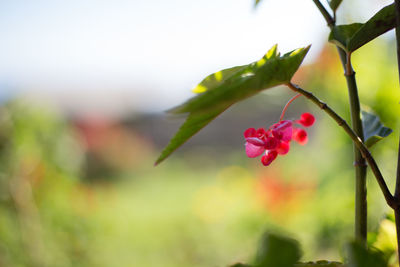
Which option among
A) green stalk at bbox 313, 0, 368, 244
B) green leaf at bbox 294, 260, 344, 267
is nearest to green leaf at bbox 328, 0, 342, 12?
green stalk at bbox 313, 0, 368, 244

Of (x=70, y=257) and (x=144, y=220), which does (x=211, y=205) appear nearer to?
(x=70, y=257)

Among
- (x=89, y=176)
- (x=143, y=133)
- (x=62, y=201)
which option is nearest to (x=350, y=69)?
(x=62, y=201)

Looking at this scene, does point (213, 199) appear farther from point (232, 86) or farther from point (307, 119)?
point (232, 86)

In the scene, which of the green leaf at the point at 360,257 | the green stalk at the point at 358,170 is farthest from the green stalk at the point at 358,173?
the green leaf at the point at 360,257

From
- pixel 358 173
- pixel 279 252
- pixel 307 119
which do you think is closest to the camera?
pixel 279 252

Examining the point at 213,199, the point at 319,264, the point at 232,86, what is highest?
the point at 232,86

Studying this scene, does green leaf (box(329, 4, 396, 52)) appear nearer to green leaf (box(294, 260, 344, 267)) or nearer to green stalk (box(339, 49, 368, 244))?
green stalk (box(339, 49, 368, 244))

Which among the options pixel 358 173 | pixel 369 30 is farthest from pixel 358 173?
pixel 369 30
